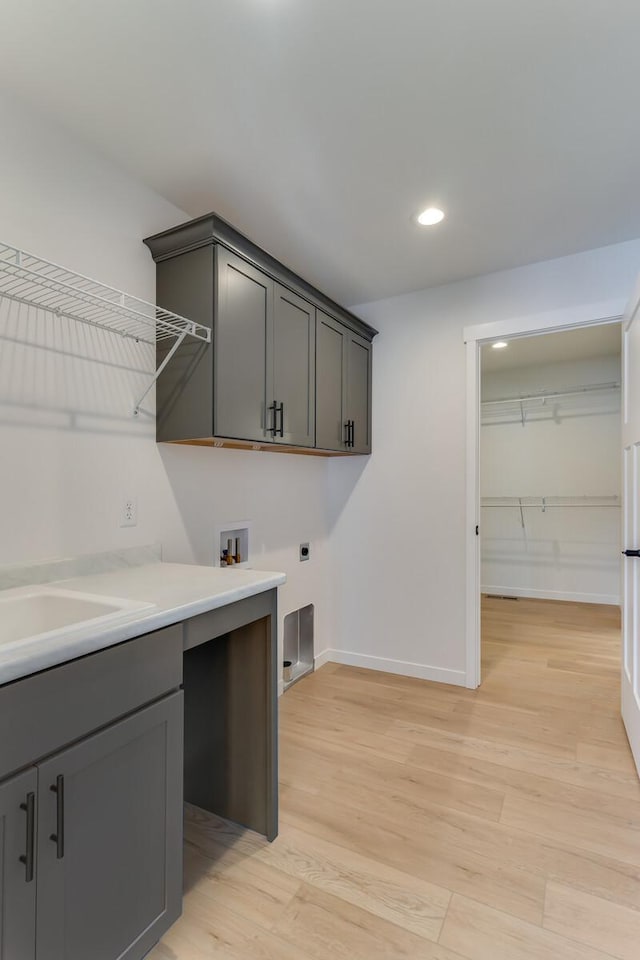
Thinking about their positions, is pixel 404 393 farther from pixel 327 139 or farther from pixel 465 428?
pixel 327 139

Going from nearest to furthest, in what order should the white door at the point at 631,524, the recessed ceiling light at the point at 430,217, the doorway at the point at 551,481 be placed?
the white door at the point at 631,524 < the recessed ceiling light at the point at 430,217 < the doorway at the point at 551,481

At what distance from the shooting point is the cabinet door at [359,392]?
2.97 metres

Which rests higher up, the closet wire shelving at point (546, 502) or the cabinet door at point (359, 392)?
the cabinet door at point (359, 392)

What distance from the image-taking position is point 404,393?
314 centimetres

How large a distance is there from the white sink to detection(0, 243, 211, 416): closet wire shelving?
2.68 feet

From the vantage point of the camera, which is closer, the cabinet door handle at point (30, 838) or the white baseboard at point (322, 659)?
the cabinet door handle at point (30, 838)

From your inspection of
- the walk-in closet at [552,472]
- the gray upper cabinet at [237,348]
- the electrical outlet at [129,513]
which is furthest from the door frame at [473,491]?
the electrical outlet at [129,513]

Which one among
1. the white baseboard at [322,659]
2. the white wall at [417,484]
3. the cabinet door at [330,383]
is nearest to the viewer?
the cabinet door at [330,383]

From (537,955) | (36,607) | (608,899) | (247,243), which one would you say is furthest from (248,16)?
(608,899)

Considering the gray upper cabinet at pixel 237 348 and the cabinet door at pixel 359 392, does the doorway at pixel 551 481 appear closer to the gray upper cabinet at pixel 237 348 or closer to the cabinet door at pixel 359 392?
the cabinet door at pixel 359 392

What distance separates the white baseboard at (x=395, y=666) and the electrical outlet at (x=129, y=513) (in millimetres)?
1811

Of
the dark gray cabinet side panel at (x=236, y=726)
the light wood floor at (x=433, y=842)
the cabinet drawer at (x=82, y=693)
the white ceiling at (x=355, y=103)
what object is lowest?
the light wood floor at (x=433, y=842)

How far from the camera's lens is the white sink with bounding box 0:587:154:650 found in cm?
130

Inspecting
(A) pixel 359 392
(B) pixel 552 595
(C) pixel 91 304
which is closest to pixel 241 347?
(C) pixel 91 304
